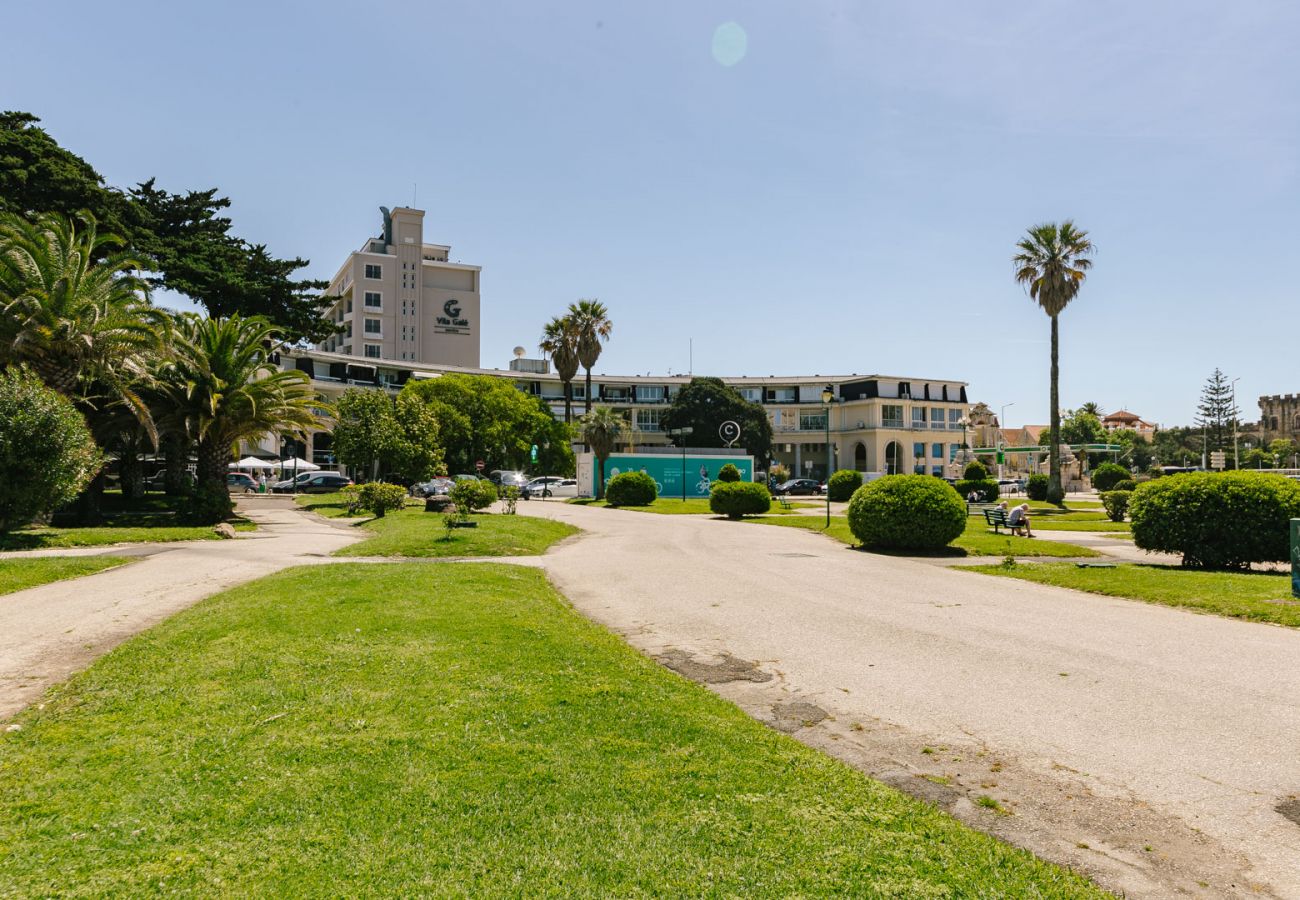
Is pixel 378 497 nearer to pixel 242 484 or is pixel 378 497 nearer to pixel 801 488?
pixel 242 484

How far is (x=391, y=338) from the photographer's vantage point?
9950 cm

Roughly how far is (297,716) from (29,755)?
1.61 meters

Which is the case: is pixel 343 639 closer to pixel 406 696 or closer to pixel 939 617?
pixel 406 696

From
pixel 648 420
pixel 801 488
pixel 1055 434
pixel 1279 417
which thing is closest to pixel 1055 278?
pixel 1055 434

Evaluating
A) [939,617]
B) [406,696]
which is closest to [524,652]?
[406,696]

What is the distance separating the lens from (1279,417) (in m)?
133

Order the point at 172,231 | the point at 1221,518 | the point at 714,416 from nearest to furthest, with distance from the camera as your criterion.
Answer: the point at 1221,518 → the point at 172,231 → the point at 714,416

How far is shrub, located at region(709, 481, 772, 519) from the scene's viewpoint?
36375 mm

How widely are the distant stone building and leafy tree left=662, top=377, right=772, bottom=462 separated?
9900cm

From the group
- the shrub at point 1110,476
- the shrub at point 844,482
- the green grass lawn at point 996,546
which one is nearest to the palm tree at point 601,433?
the shrub at point 844,482

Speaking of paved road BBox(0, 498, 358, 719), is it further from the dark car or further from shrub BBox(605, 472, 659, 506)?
the dark car

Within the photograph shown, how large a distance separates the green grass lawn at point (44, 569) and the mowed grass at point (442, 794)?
24.9 ft

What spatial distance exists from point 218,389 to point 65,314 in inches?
232

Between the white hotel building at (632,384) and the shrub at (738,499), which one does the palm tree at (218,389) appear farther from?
the white hotel building at (632,384)
